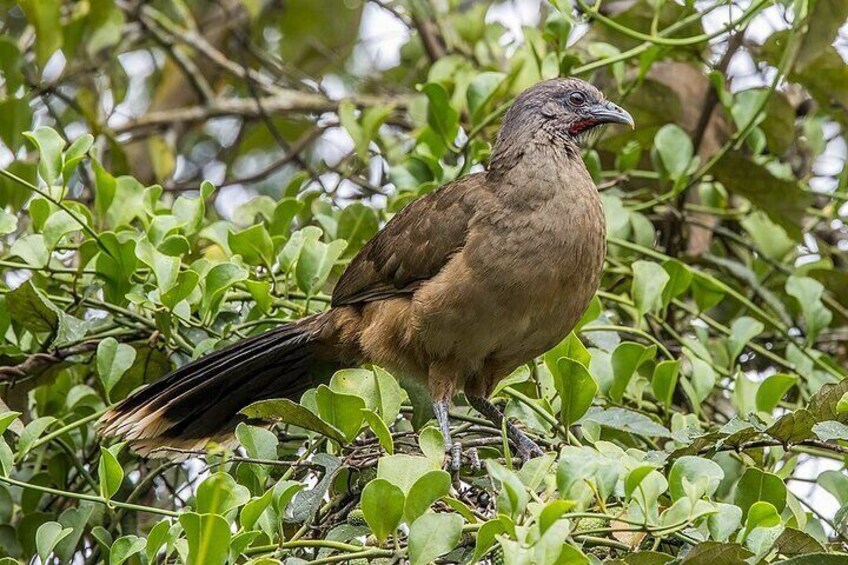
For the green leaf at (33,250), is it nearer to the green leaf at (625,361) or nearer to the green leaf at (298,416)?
the green leaf at (298,416)

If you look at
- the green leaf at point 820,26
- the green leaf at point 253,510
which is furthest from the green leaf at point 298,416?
the green leaf at point 820,26

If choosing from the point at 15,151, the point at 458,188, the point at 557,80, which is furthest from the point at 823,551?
the point at 15,151

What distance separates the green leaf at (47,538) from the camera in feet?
8.59

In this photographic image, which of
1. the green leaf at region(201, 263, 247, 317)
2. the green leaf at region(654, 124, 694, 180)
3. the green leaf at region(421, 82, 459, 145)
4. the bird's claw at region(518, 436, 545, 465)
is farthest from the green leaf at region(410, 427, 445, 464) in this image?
the green leaf at region(654, 124, 694, 180)

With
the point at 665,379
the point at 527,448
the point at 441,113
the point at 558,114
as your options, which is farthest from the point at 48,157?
the point at 665,379

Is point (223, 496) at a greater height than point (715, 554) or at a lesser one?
greater

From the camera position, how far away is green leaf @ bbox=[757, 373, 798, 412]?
330 cm

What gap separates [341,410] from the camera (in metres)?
2.69

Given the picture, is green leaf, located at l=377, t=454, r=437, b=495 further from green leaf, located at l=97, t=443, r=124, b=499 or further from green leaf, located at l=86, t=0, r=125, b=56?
green leaf, located at l=86, t=0, r=125, b=56

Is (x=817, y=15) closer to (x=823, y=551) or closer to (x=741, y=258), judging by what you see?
(x=741, y=258)

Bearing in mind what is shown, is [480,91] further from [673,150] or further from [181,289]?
[181,289]

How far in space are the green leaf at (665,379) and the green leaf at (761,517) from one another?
0.88m

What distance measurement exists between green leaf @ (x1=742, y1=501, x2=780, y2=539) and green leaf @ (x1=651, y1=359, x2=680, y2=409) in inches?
34.5

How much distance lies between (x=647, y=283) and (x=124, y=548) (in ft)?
5.53
